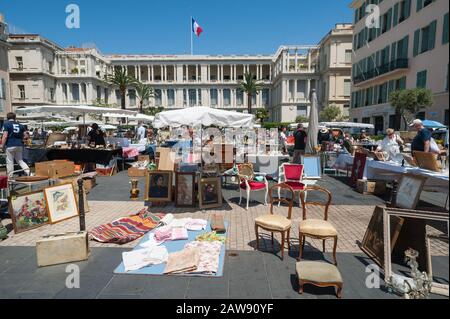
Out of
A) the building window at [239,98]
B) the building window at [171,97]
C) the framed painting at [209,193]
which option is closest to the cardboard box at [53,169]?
the framed painting at [209,193]

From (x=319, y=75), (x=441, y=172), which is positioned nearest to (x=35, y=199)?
(x=441, y=172)

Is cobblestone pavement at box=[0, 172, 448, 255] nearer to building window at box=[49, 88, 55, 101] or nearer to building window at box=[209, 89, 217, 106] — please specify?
building window at box=[49, 88, 55, 101]

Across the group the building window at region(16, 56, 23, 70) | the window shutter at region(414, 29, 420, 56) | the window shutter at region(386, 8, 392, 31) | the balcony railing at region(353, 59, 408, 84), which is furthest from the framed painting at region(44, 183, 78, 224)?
the building window at region(16, 56, 23, 70)

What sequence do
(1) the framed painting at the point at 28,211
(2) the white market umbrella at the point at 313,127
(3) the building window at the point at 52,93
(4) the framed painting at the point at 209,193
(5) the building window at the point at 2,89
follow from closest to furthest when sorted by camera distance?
(1) the framed painting at the point at 28,211 → (4) the framed painting at the point at 209,193 → (2) the white market umbrella at the point at 313,127 → (5) the building window at the point at 2,89 → (3) the building window at the point at 52,93

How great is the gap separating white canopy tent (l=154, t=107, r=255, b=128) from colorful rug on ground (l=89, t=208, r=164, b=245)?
2.37 m

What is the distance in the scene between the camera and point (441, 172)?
17.7 ft

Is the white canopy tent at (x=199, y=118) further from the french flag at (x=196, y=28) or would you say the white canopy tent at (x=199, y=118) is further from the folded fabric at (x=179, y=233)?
the french flag at (x=196, y=28)

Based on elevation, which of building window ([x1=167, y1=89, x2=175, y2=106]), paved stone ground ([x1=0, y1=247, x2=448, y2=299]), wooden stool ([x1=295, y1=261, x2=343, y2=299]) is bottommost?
paved stone ground ([x1=0, y1=247, x2=448, y2=299])

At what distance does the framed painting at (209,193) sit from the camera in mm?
6590

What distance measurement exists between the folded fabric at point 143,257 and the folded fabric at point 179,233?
0.55 m

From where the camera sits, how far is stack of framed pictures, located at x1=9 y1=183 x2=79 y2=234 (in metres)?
5.14

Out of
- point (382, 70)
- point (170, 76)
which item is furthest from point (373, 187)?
point (170, 76)

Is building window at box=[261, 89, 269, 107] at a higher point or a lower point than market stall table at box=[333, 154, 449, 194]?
higher
